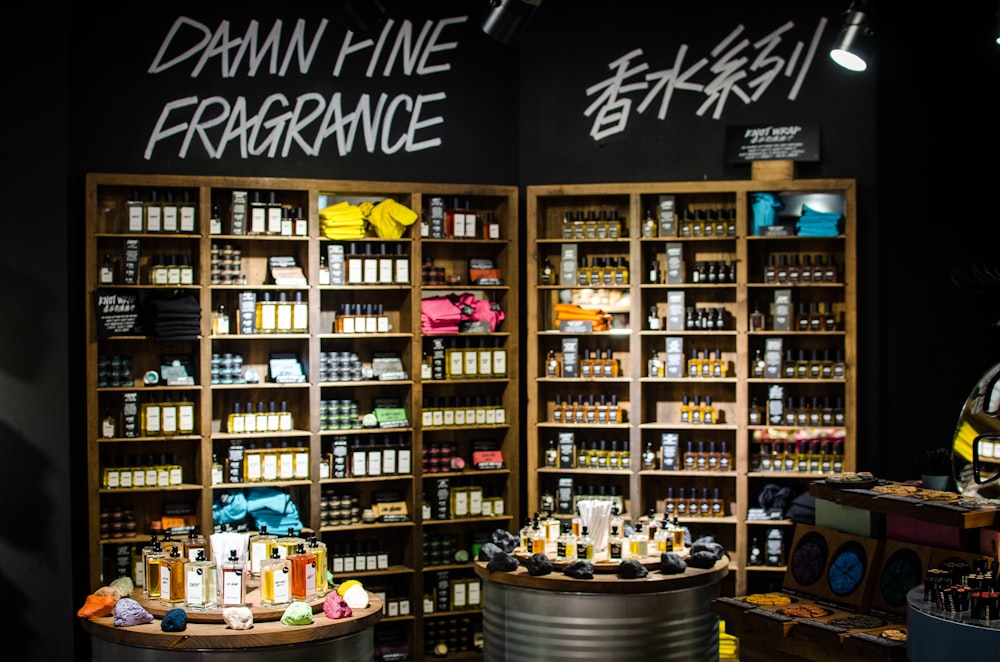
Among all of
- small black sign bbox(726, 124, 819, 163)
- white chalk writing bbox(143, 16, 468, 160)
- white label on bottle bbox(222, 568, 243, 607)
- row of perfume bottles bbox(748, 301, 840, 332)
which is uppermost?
white chalk writing bbox(143, 16, 468, 160)

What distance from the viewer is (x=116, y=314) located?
6.82 meters

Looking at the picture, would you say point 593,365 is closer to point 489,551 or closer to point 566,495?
point 566,495

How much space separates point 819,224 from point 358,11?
11.4 ft

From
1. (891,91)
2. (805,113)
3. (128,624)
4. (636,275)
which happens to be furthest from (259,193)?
(891,91)

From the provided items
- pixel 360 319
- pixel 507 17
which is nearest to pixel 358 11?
pixel 507 17

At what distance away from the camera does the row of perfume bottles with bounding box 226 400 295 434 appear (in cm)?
718

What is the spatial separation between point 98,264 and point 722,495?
4.65 meters

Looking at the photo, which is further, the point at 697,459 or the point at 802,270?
the point at 697,459

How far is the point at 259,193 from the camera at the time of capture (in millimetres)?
7359

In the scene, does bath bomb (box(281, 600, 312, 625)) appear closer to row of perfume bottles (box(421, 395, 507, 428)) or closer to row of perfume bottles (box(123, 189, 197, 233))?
row of perfume bottles (box(421, 395, 507, 428))

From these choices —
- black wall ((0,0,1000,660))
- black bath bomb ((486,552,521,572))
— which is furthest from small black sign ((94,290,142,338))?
black bath bomb ((486,552,521,572))

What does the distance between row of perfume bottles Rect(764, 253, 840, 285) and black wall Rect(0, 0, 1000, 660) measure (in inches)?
12.6

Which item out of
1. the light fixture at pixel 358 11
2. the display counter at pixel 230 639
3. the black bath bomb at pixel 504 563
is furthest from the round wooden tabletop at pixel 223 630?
the light fixture at pixel 358 11

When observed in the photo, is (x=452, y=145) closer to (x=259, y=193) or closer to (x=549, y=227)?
(x=549, y=227)
